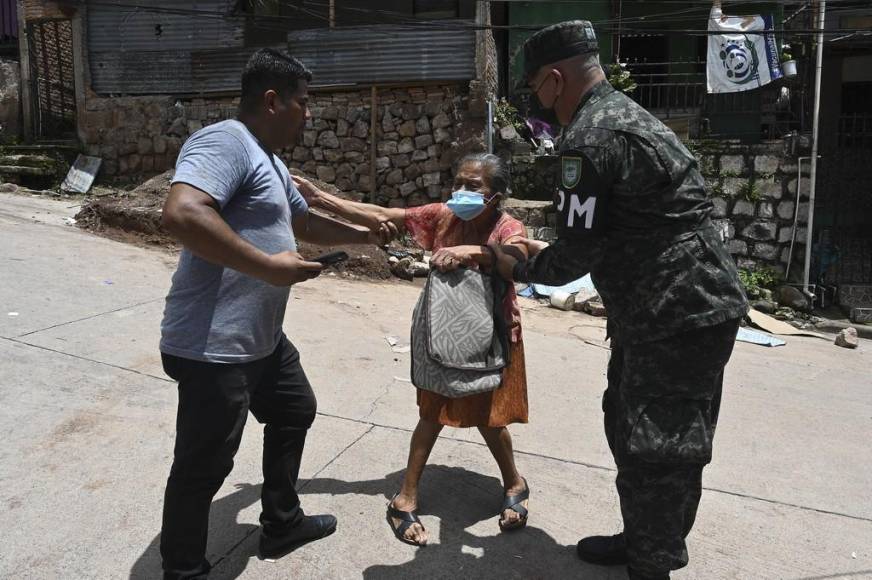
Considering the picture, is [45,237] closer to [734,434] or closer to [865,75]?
[734,434]

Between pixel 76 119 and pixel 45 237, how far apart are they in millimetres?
7035

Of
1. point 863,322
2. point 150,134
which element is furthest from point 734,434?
point 150,134

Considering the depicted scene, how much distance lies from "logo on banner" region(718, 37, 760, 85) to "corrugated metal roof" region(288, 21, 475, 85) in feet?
13.9

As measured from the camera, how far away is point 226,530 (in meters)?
2.55

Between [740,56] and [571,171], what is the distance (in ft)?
34.4

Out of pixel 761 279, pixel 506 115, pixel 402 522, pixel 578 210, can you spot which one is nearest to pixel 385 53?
pixel 506 115

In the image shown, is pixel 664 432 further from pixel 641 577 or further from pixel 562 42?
pixel 562 42

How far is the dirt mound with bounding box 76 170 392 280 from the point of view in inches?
323

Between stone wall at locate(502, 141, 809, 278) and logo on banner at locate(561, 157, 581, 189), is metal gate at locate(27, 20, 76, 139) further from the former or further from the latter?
logo on banner at locate(561, 157, 581, 189)

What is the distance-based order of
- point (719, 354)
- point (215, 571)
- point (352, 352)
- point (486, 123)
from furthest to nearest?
point (486, 123) < point (352, 352) < point (215, 571) < point (719, 354)

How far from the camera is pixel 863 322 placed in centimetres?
959

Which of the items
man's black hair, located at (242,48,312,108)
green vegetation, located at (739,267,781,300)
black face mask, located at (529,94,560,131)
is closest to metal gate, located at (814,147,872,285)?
green vegetation, located at (739,267,781,300)

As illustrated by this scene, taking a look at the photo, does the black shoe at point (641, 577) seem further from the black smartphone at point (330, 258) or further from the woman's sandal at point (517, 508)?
the black smartphone at point (330, 258)

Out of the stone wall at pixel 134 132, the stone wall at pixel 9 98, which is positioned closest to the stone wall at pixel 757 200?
the stone wall at pixel 134 132
